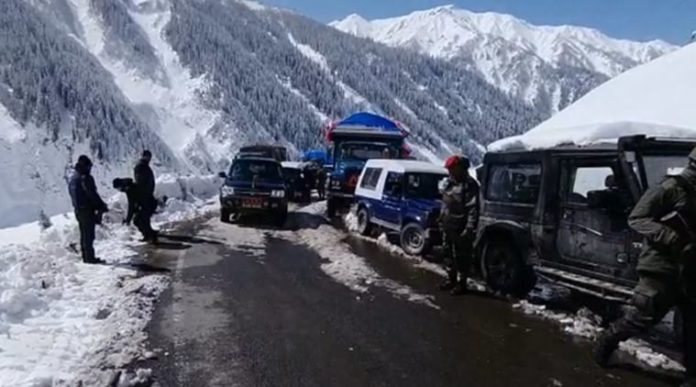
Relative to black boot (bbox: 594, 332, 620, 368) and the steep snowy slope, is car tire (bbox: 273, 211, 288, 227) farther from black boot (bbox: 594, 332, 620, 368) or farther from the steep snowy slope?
the steep snowy slope

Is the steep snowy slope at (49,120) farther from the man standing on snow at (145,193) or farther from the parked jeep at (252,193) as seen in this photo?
the man standing on snow at (145,193)

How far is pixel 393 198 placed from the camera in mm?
12789

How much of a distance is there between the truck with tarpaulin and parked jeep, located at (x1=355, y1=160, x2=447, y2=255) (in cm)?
391

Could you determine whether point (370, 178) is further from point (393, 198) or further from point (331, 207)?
point (331, 207)

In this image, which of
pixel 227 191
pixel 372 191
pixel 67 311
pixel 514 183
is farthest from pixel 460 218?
pixel 227 191

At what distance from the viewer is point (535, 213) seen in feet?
25.1

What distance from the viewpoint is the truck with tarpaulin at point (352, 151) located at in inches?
732

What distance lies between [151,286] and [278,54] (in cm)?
9847

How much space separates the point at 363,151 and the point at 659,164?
46.2ft

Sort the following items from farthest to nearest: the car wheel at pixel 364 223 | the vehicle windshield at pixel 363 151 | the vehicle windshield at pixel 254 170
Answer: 1. the vehicle windshield at pixel 363 151
2. the vehicle windshield at pixel 254 170
3. the car wheel at pixel 364 223

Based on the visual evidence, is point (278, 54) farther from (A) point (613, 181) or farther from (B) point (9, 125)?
(A) point (613, 181)

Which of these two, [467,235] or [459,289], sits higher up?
[467,235]

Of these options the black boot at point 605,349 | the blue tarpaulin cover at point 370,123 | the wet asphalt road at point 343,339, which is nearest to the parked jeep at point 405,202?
the wet asphalt road at point 343,339

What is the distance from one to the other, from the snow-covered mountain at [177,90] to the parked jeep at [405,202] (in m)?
16.0
